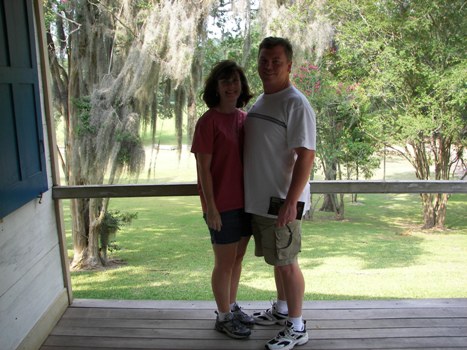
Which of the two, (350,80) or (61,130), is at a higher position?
(350,80)

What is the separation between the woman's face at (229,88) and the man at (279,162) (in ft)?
0.32

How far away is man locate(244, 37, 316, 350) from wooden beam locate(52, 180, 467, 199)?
0.47m

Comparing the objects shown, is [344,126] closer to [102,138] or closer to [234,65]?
[102,138]

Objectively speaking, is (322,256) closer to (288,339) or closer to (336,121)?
(336,121)

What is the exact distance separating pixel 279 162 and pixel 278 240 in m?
0.31

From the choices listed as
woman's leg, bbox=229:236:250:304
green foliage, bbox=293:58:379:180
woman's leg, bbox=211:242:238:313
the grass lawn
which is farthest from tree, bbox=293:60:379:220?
woman's leg, bbox=211:242:238:313

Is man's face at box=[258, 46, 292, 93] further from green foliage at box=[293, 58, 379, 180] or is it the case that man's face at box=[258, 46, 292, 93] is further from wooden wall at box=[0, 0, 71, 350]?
green foliage at box=[293, 58, 379, 180]

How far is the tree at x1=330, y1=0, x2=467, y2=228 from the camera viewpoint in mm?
6773

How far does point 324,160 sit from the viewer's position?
8.62 meters

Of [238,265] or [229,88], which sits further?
[238,265]

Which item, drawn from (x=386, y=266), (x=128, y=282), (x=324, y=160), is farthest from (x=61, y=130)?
(x=386, y=266)

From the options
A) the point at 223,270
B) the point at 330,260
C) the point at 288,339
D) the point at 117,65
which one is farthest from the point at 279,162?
the point at 330,260

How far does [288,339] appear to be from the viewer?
6.27 feet

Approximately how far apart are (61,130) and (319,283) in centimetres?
503
